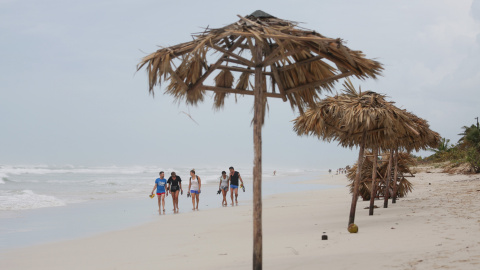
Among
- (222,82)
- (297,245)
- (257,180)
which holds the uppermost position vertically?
(222,82)

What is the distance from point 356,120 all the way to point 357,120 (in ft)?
0.06

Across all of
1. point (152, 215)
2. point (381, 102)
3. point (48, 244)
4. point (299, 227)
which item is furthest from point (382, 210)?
point (48, 244)

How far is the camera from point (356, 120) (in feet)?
26.6

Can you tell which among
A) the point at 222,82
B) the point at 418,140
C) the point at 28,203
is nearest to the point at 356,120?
the point at 222,82

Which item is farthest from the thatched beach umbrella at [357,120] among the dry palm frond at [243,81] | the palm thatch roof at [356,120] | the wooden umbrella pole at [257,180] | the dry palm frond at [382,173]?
the dry palm frond at [382,173]

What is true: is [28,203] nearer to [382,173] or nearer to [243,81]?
[382,173]

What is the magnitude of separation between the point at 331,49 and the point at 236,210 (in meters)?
10.2

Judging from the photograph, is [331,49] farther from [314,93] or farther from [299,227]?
[299,227]

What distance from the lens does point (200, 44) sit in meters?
4.54

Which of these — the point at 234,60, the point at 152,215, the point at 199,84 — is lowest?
the point at 152,215

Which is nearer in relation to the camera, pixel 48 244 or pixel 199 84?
pixel 199 84

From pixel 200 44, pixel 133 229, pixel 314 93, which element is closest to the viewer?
pixel 200 44

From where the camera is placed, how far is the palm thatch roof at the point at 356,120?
8185 mm

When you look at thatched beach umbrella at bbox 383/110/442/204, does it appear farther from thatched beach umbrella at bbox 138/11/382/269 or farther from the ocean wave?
the ocean wave
